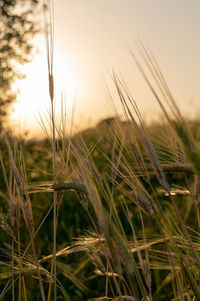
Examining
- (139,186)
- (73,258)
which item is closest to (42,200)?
(73,258)

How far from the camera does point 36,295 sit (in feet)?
5.72

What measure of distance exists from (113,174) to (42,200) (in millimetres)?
1766

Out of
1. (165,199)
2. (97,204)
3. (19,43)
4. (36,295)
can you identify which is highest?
(19,43)

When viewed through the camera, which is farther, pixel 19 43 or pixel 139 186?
pixel 19 43

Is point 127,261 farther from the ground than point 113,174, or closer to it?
closer to it

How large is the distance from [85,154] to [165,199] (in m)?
1.56

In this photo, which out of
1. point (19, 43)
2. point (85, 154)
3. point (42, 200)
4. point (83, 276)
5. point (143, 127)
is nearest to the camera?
point (143, 127)

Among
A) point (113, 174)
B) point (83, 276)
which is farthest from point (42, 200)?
Answer: point (113, 174)

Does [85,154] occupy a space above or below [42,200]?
above

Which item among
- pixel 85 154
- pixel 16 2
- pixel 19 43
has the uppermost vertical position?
pixel 16 2

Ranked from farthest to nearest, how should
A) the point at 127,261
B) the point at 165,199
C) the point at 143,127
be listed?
the point at 165,199 < the point at 143,127 < the point at 127,261

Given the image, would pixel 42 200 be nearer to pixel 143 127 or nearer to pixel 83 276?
pixel 83 276

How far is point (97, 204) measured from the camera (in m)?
0.66

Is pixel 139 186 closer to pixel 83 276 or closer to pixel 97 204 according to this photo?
pixel 97 204
